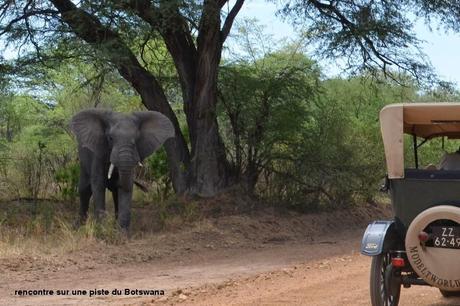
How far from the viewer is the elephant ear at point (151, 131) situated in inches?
539

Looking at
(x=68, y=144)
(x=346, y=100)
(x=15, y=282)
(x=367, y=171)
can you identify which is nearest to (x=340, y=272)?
(x=15, y=282)

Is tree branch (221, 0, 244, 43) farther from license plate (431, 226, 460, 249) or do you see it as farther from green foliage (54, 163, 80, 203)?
license plate (431, 226, 460, 249)

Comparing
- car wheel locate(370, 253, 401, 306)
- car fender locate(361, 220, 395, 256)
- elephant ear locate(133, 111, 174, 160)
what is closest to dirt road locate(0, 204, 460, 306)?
car wheel locate(370, 253, 401, 306)

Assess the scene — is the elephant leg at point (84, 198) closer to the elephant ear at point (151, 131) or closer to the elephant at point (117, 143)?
the elephant at point (117, 143)

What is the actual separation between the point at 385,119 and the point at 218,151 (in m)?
9.73

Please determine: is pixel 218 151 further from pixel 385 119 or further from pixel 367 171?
pixel 385 119

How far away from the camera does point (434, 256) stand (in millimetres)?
6590

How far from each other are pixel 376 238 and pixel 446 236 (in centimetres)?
71

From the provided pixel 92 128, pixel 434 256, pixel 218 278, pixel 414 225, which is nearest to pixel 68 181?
pixel 92 128

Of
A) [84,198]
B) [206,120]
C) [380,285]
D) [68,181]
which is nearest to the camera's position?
[380,285]

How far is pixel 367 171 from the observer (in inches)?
731

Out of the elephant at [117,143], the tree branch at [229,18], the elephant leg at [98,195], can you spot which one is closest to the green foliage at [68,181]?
the elephant at [117,143]

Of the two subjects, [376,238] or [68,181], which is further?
[68,181]

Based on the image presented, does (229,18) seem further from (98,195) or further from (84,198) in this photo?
(98,195)
